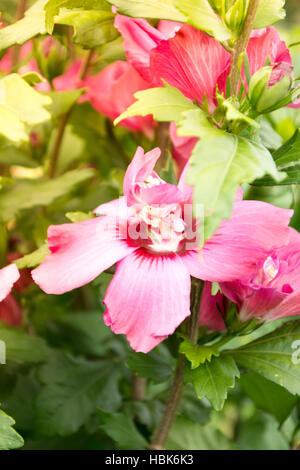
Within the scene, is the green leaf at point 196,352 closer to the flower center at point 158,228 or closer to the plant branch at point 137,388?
the flower center at point 158,228

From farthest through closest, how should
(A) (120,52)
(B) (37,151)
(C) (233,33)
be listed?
(B) (37,151)
(A) (120,52)
(C) (233,33)

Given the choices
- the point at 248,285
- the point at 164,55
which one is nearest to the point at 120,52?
the point at 164,55

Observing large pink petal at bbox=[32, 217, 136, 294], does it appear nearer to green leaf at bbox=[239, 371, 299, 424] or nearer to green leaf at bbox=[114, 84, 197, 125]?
green leaf at bbox=[114, 84, 197, 125]

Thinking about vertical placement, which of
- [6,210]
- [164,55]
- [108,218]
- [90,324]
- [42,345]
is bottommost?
[90,324]

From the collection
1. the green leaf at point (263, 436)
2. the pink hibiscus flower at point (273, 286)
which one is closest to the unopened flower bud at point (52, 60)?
the pink hibiscus flower at point (273, 286)

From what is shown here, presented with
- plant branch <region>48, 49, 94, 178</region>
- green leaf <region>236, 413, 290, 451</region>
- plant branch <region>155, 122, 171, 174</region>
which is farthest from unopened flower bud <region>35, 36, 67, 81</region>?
green leaf <region>236, 413, 290, 451</region>

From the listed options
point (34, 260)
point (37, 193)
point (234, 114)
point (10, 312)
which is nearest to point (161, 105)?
point (234, 114)

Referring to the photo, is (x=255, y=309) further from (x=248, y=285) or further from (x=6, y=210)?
(x=6, y=210)
